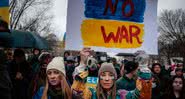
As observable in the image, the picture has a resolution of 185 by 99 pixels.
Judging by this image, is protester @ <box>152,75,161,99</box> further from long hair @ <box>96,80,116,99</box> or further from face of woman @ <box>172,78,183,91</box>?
long hair @ <box>96,80,116,99</box>

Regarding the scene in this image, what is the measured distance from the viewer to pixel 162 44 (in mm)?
98125

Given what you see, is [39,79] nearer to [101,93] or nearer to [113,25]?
[113,25]

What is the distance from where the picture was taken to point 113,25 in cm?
645

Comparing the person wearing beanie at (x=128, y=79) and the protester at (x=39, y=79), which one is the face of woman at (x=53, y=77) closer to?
the protester at (x=39, y=79)

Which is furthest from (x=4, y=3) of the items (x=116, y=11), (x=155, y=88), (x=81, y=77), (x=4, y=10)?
(x=155, y=88)

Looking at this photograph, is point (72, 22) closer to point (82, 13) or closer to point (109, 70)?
point (82, 13)

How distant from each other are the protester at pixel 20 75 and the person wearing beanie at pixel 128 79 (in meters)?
1.87

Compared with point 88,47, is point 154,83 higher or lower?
lower

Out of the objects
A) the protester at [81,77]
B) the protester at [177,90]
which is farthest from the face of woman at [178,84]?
the protester at [81,77]

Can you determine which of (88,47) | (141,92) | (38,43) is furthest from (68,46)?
(38,43)

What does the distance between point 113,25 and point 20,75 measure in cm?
300

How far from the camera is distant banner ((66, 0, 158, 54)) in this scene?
6.19m

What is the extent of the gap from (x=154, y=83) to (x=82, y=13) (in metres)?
3.70

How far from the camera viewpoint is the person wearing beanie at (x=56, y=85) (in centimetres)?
519
